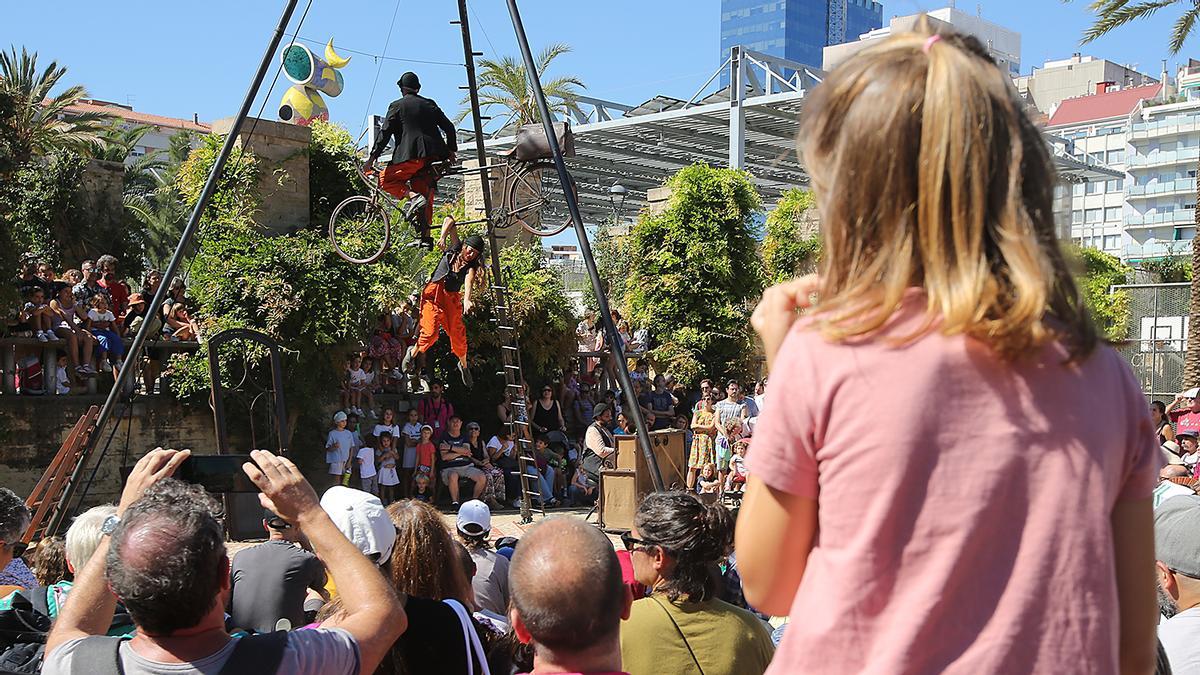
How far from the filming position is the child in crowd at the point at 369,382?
14.9m

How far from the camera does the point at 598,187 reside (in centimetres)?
3550

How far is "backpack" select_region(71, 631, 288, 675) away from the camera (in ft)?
7.19

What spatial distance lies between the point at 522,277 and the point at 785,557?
1567 cm

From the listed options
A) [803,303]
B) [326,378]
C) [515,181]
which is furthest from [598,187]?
[803,303]

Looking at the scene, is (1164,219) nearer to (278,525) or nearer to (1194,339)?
(1194,339)

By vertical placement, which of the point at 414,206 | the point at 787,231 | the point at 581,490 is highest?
the point at 787,231

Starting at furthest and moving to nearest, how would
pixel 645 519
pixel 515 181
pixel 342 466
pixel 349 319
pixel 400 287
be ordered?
pixel 400 287 < pixel 349 319 < pixel 342 466 < pixel 515 181 < pixel 645 519

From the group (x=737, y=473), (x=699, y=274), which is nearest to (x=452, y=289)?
(x=737, y=473)

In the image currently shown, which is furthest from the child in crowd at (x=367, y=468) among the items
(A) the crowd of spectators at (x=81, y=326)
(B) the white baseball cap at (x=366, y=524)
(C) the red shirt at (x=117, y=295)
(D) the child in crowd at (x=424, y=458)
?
(B) the white baseball cap at (x=366, y=524)

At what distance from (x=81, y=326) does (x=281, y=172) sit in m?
3.83

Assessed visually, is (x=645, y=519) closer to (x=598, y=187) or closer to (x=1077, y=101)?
(x=598, y=187)

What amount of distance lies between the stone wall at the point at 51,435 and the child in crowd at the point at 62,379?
4.6 inches

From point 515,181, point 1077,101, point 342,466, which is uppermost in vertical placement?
point 1077,101

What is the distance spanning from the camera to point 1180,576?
113 inches
